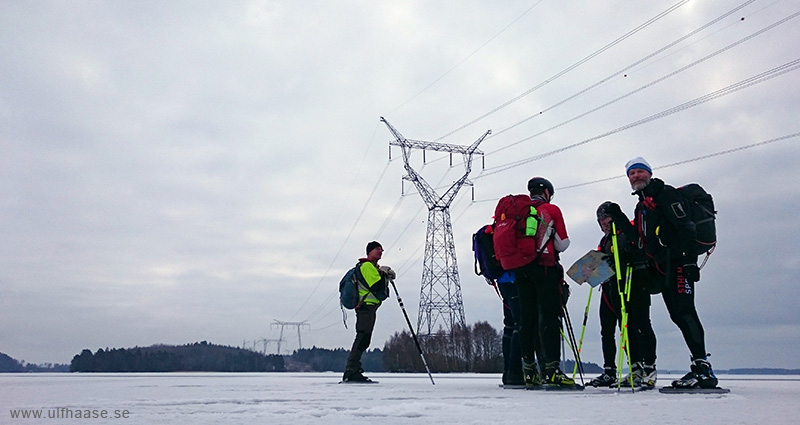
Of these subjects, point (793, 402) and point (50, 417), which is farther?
point (793, 402)

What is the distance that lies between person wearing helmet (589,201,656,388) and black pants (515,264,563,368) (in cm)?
66

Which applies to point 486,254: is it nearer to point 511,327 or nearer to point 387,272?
point 511,327

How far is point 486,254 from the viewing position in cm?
652

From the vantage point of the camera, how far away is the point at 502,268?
6281 millimetres

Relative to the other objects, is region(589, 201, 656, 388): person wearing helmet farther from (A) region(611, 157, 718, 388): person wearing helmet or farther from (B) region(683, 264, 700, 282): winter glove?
(B) region(683, 264, 700, 282): winter glove

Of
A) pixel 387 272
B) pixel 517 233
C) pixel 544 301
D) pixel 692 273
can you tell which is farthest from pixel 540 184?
pixel 387 272

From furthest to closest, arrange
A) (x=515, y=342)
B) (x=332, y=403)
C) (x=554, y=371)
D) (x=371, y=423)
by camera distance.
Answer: (x=515, y=342) → (x=554, y=371) → (x=332, y=403) → (x=371, y=423)

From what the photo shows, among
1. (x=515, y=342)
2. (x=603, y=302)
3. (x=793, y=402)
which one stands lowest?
(x=793, y=402)

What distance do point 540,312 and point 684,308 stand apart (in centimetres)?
126

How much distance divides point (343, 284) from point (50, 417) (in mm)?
5194

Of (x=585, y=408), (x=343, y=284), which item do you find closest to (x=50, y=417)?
(x=585, y=408)

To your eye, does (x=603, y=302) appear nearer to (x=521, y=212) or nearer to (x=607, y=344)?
(x=607, y=344)

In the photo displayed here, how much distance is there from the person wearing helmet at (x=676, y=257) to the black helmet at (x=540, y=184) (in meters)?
0.99

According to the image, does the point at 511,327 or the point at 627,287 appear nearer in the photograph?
the point at 627,287
